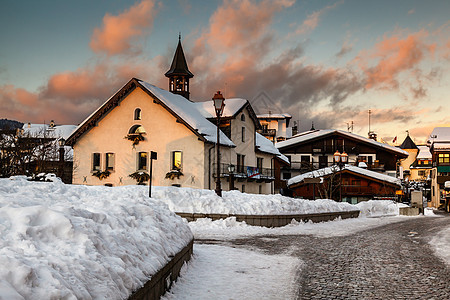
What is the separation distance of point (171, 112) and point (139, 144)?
14.9ft

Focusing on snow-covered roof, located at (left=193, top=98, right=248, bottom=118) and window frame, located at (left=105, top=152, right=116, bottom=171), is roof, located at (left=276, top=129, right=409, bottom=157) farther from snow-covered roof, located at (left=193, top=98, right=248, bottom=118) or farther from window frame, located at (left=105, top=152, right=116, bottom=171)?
window frame, located at (left=105, top=152, right=116, bottom=171)

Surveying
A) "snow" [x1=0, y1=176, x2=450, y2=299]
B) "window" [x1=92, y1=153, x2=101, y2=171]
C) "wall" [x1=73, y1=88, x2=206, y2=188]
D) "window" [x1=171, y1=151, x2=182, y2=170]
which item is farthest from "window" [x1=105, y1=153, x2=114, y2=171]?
"snow" [x1=0, y1=176, x2=450, y2=299]

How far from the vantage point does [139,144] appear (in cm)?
3762

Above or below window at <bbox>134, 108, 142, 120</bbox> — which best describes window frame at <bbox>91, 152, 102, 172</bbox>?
below

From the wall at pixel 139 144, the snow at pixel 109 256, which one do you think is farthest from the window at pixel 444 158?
the snow at pixel 109 256

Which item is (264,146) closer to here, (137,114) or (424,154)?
(137,114)

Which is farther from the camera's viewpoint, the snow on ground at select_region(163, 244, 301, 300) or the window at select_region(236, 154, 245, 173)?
the window at select_region(236, 154, 245, 173)

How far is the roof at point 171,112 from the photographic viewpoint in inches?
1391

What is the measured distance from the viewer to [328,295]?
24.3ft

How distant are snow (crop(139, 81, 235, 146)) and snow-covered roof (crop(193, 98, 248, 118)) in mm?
1156

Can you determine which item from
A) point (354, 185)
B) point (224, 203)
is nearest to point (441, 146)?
point (354, 185)

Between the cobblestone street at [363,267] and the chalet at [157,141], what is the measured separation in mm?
20509

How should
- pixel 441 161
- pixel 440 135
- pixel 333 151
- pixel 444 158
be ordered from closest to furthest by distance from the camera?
1. pixel 444 158
2. pixel 441 161
3. pixel 440 135
4. pixel 333 151

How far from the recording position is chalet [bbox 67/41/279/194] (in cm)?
3566
